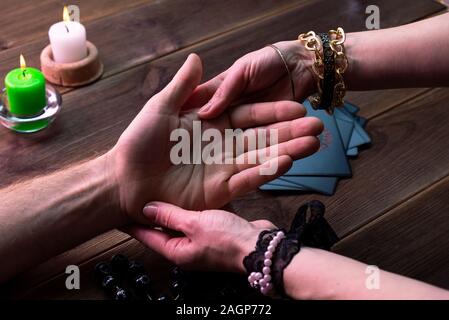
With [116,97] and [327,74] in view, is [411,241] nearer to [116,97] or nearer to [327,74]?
[327,74]

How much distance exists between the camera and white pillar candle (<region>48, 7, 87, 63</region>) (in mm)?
1111

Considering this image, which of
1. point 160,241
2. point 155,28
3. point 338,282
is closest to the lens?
point 338,282

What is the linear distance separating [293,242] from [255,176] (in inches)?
5.2

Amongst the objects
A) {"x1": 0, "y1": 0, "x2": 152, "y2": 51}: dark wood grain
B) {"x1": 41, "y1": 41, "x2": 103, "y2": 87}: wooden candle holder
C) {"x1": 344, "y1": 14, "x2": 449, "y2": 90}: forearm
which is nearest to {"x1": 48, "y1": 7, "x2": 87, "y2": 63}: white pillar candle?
{"x1": 41, "y1": 41, "x2": 103, "y2": 87}: wooden candle holder

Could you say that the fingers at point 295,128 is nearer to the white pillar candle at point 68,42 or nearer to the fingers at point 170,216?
the fingers at point 170,216

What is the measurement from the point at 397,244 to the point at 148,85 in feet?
1.77

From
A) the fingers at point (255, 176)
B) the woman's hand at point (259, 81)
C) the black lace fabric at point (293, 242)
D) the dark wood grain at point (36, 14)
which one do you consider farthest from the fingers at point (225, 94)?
the dark wood grain at point (36, 14)

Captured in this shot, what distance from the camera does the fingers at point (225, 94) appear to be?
3.16ft

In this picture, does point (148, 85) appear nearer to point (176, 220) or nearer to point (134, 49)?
point (134, 49)

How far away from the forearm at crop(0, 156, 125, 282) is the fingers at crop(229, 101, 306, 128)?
0.22 metres

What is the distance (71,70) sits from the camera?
1.12 meters

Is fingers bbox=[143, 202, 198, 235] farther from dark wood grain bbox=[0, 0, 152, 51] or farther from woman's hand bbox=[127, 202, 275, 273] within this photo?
dark wood grain bbox=[0, 0, 152, 51]

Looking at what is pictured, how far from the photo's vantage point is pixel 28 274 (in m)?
0.87

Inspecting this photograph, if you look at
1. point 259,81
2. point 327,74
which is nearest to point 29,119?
point 259,81
